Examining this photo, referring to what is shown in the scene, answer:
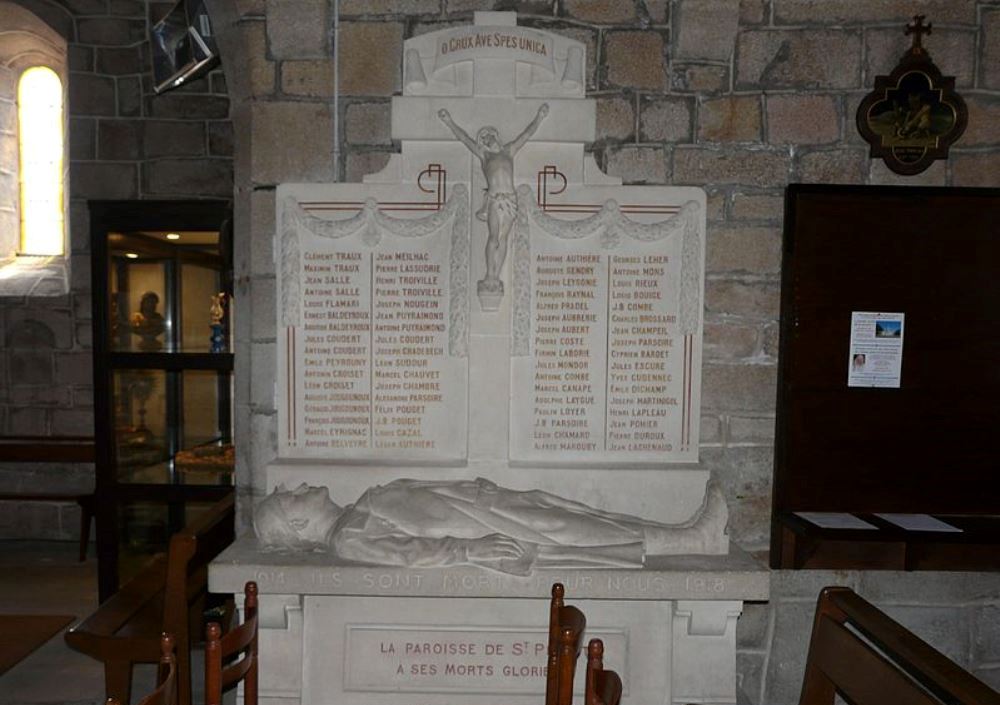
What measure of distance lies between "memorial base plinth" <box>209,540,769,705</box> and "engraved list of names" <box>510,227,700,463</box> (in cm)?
50

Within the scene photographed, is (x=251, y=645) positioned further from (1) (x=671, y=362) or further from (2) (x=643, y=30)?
(2) (x=643, y=30)

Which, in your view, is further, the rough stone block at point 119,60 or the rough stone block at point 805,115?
the rough stone block at point 119,60

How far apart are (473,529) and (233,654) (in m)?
0.78

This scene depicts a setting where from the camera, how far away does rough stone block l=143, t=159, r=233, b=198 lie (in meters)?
4.81

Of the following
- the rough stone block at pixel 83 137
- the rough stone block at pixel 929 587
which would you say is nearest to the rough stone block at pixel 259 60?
the rough stone block at pixel 929 587

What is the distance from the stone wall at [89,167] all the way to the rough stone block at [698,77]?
321 centimetres

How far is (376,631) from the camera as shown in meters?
2.36

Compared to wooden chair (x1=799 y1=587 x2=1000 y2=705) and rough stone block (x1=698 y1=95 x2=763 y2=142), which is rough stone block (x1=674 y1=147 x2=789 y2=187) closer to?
rough stone block (x1=698 y1=95 x2=763 y2=142)

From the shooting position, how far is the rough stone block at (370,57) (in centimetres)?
266

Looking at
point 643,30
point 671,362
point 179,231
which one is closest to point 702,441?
point 671,362

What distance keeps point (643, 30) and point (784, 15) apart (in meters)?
0.52

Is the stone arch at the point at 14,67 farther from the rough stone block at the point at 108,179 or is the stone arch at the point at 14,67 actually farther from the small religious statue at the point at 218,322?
the small religious statue at the point at 218,322

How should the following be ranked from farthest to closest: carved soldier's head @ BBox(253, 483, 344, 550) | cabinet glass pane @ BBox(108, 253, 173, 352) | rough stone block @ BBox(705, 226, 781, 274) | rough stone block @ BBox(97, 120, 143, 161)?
rough stone block @ BBox(97, 120, 143, 161) < cabinet glass pane @ BBox(108, 253, 173, 352) < rough stone block @ BBox(705, 226, 781, 274) < carved soldier's head @ BBox(253, 483, 344, 550)

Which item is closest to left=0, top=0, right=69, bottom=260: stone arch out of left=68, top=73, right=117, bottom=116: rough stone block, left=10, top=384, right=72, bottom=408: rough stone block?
left=68, top=73, right=117, bottom=116: rough stone block
